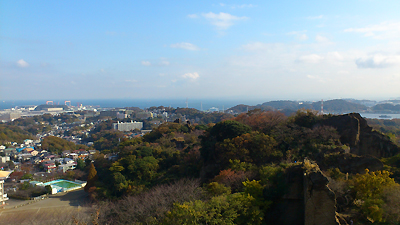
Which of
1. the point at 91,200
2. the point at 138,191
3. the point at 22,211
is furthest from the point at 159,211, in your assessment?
the point at 22,211

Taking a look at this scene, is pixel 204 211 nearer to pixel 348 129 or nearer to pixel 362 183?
pixel 362 183

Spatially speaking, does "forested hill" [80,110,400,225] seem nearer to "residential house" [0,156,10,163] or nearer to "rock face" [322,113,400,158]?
"rock face" [322,113,400,158]

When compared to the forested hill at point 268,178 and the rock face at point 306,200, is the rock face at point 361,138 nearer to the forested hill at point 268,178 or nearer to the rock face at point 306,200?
the forested hill at point 268,178

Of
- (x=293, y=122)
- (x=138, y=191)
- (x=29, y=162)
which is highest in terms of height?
(x=293, y=122)

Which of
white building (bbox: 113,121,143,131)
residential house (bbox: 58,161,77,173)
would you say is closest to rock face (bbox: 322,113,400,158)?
residential house (bbox: 58,161,77,173)

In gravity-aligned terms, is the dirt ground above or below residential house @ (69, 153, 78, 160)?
above

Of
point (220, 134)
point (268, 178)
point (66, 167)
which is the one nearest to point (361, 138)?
point (268, 178)
